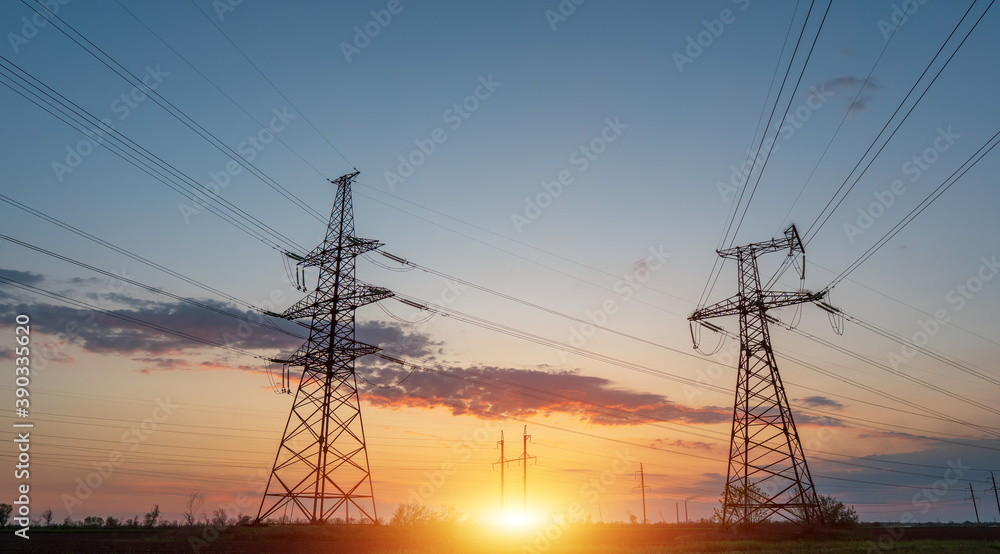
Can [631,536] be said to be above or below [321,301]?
below

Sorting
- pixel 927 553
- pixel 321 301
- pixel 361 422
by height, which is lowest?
pixel 927 553

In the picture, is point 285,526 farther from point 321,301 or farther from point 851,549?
point 851,549

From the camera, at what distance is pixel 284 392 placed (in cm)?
3366

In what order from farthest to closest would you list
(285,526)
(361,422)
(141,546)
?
1. (361,422)
2. (285,526)
3. (141,546)

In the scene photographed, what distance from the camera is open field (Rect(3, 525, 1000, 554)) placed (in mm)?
24406

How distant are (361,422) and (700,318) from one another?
2462cm

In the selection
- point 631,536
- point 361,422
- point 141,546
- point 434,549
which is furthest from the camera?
point 631,536

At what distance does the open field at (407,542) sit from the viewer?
24.4 meters

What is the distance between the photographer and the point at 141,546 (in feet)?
77.9

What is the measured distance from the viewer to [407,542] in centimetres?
3098

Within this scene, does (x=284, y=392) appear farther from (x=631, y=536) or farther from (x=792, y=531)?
(x=792, y=531)

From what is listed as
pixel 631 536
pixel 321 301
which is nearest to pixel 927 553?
pixel 631 536

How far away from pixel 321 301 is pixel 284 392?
561cm

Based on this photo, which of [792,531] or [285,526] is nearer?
[285,526]
